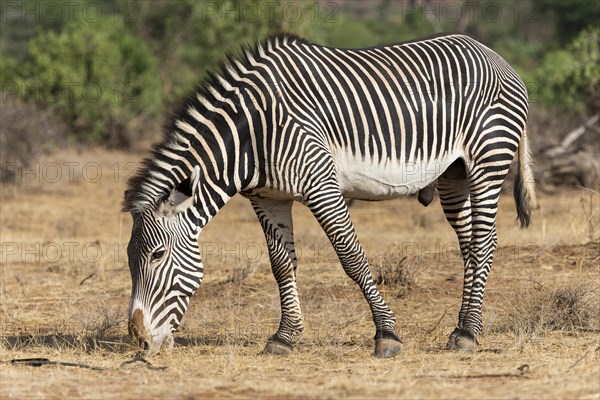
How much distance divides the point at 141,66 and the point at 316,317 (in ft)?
59.6

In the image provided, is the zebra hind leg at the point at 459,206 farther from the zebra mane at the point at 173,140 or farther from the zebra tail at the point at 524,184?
the zebra mane at the point at 173,140

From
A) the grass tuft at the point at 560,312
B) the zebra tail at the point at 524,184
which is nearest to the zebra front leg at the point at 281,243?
the grass tuft at the point at 560,312

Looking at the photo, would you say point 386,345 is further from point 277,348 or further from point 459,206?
point 459,206

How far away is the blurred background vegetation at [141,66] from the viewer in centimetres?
1764

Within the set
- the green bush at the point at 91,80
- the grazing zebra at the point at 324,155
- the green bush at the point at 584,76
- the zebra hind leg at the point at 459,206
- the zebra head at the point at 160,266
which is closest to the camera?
the zebra head at the point at 160,266

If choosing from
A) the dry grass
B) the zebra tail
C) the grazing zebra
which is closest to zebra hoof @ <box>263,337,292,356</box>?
the grazing zebra

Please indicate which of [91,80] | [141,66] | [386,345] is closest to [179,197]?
[386,345]

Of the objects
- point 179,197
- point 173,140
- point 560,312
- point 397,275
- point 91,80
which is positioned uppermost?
point 91,80

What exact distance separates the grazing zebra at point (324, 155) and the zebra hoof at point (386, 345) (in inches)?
0.5

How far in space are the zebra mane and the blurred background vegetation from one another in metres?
5.73

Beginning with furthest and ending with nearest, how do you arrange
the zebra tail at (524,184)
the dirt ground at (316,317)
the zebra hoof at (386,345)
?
the zebra tail at (524,184), the zebra hoof at (386,345), the dirt ground at (316,317)

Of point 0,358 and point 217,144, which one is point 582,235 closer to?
point 217,144

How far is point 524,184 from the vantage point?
7.75 m

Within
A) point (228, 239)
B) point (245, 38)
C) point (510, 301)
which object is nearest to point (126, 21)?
point (245, 38)
